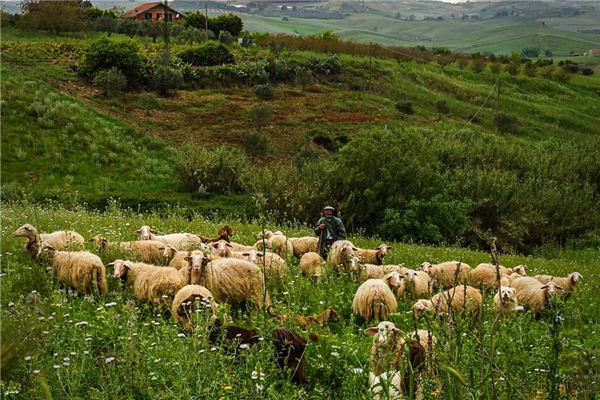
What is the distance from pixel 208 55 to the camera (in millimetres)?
57375

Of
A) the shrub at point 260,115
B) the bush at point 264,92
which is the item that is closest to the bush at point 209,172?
the shrub at point 260,115

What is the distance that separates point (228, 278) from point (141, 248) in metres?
3.07

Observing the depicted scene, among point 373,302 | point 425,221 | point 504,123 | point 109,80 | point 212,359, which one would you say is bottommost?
point 425,221

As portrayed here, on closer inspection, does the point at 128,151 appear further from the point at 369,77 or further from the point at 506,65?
the point at 506,65

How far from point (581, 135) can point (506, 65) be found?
1026 inches

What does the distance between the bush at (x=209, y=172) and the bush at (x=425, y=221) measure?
9.31m

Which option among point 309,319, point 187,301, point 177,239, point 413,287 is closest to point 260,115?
point 177,239

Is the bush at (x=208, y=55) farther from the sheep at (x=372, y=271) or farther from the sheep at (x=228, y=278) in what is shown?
the sheep at (x=228, y=278)

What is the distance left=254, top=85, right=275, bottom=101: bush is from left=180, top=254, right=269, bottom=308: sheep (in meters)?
42.9

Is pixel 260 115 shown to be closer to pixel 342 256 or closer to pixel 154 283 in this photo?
pixel 342 256

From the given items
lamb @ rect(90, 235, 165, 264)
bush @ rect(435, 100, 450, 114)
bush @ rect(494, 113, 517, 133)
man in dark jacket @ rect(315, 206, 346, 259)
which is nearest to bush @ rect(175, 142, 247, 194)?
man in dark jacket @ rect(315, 206, 346, 259)

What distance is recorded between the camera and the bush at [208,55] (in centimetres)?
5675

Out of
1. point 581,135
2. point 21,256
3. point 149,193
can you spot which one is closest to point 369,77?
point 581,135

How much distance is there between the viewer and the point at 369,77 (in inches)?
2549
